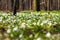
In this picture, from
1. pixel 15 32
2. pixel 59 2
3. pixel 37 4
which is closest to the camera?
pixel 15 32

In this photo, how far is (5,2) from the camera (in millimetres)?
31969

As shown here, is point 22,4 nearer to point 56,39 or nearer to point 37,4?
point 37,4

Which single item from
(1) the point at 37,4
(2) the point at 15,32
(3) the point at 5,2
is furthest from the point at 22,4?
(2) the point at 15,32

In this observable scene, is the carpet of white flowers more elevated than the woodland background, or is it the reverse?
the carpet of white flowers

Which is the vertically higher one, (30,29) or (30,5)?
(30,29)

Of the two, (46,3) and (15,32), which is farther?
(46,3)

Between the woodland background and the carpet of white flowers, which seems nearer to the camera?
the carpet of white flowers

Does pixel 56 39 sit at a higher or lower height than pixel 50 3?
higher

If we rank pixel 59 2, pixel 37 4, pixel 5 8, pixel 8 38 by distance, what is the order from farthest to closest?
pixel 5 8 → pixel 59 2 → pixel 37 4 → pixel 8 38

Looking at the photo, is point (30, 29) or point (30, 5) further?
point (30, 5)

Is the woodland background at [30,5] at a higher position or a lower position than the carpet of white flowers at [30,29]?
lower

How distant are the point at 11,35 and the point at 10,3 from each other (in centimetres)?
2711

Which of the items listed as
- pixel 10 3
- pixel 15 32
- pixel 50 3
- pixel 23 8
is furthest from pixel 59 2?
pixel 15 32

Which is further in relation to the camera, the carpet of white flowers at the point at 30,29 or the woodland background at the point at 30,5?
the woodland background at the point at 30,5
